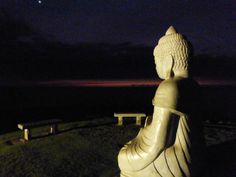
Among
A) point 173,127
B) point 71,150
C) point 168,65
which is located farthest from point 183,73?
point 71,150

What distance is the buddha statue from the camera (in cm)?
302

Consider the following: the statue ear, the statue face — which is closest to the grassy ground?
the statue face

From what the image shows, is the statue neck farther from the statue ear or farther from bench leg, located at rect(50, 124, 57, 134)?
bench leg, located at rect(50, 124, 57, 134)

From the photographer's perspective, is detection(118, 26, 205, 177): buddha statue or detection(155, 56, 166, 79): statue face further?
detection(155, 56, 166, 79): statue face

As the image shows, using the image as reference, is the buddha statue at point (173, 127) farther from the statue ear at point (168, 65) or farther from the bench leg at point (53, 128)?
the bench leg at point (53, 128)

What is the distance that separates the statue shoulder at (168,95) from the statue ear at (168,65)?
236 millimetres

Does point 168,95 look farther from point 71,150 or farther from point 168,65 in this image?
point 71,150

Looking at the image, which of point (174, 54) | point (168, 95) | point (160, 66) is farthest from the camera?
point (160, 66)

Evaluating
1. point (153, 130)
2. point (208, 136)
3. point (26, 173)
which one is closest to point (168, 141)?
point (153, 130)

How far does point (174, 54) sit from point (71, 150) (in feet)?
15.9

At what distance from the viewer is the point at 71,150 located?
7.01m

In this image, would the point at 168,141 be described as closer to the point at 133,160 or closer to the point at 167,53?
the point at 133,160

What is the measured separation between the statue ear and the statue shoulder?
24 centimetres

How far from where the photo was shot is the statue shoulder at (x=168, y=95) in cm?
296
